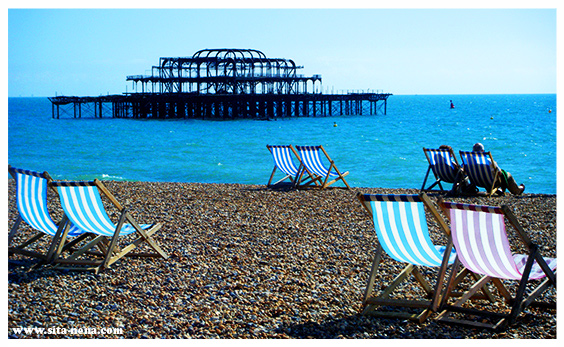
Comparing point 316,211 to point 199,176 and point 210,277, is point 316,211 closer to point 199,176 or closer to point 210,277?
point 210,277

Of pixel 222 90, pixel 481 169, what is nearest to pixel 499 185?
pixel 481 169

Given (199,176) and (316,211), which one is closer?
(316,211)

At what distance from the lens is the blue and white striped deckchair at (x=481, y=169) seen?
7328mm

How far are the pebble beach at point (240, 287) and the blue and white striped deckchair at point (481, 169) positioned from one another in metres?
1.71

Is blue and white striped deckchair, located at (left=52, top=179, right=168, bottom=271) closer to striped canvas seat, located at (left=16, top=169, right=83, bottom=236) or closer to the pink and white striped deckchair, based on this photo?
striped canvas seat, located at (left=16, top=169, right=83, bottom=236)

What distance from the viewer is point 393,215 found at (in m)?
2.99

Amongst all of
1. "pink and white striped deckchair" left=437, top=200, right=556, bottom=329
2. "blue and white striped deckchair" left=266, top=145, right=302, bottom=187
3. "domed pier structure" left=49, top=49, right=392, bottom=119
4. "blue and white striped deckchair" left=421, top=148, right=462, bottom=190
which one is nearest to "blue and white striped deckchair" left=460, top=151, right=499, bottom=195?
"blue and white striped deckchair" left=421, top=148, right=462, bottom=190

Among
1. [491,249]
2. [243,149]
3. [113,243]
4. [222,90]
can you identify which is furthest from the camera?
[222,90]

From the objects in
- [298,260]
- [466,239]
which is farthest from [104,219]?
[466,239]

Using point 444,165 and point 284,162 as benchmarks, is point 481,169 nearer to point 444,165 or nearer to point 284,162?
point 444,165

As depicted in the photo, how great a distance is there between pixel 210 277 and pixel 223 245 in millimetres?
839

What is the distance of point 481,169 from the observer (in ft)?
24.1

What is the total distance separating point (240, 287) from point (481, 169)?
4.81 m

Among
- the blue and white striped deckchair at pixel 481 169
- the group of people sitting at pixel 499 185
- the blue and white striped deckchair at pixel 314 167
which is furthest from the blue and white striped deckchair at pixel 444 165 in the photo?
the blue and white striped deckchair at pixel 314 167
